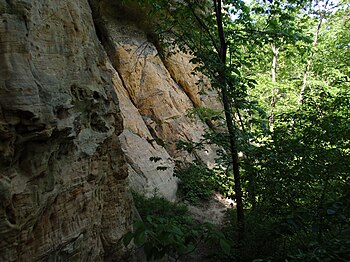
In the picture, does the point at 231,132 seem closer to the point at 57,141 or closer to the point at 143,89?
the point at 57,141

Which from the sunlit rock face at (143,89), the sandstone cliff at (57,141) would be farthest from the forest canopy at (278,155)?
the sunlit rock face at (143,89)

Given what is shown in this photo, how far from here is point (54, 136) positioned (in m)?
2.93

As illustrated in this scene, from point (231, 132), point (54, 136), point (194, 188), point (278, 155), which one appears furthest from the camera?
point (194, 188)

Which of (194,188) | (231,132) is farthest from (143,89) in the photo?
(231,132)

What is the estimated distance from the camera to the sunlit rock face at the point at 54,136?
2465 millimetres

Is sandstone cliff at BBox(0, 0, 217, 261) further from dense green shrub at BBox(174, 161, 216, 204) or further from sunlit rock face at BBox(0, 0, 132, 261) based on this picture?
dense green shrub at BBox(174, 161, 216, 204)

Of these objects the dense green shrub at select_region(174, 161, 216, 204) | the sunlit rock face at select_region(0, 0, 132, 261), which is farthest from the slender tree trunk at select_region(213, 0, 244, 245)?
the sunlit rock face at select_region(0, 0, 132, 261)

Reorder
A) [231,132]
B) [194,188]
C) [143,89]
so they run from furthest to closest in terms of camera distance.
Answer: [143,89], [194,188], [231,132]

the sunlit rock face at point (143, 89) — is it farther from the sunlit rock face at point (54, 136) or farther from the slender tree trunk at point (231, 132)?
the sunlit rock face at point (54, 136)

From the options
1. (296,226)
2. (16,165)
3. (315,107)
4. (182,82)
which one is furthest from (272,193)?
(182,82)

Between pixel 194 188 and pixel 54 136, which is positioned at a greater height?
pixel 54 136

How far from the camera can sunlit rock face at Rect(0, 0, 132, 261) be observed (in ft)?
8.09

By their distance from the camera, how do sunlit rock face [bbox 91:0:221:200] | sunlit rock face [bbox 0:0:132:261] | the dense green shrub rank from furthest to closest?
sunlit rock face [bbox 91:0:221:200], the dense green shrub, sunlit rock face [bbox 0:0:132:261]

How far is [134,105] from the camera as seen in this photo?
1135 centimetres
